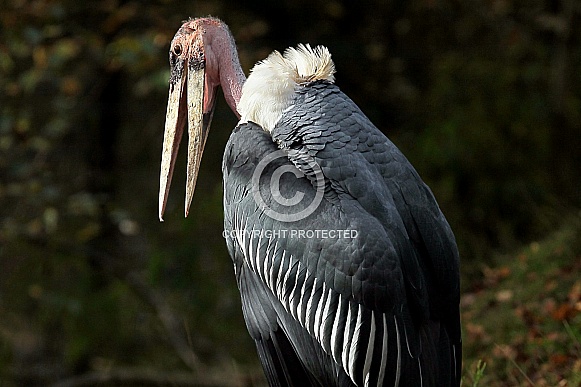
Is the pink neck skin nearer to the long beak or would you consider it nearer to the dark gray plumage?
the long beak

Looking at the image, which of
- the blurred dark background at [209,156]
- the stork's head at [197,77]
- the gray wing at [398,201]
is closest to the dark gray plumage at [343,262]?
the gray wing at [398,201]

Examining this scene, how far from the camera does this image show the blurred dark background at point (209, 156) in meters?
7.91

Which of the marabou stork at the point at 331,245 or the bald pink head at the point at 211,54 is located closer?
the marabou stork at the point at 331,245

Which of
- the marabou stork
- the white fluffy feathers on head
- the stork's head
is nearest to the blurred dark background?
the stork's head

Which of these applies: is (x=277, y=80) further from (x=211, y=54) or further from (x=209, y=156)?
(x=209, y=156)

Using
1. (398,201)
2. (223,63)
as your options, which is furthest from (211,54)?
(398,201)

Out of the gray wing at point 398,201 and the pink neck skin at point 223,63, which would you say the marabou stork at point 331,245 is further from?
the pink neck skin at point 223,63

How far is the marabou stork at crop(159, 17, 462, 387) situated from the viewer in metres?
3.22

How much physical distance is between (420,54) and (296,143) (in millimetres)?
6199

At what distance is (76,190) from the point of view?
8.84 meters

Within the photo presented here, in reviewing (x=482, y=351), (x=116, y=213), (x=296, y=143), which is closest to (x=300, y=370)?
(x=296, y=143)

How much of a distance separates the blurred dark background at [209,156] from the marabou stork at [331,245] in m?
3.75

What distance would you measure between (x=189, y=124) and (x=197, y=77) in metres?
0.26

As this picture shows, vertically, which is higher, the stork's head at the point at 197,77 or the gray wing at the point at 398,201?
the stork's head at the point at 197,77
